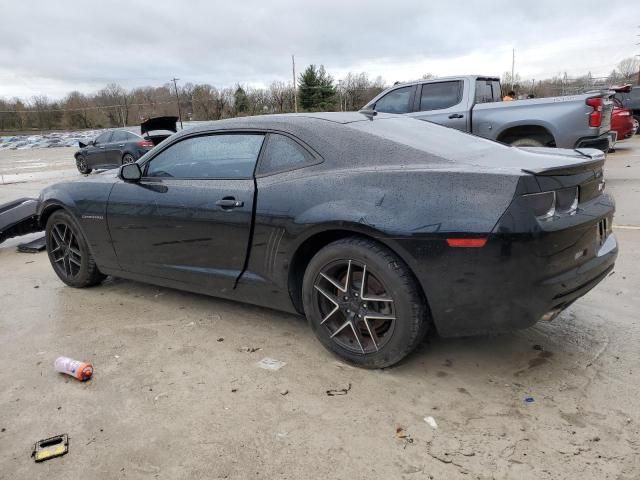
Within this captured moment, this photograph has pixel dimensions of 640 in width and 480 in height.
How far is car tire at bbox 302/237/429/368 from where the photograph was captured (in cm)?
266

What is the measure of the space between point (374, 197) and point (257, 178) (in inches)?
35.4

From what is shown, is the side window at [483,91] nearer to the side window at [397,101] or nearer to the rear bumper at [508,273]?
the side window at [397,101]

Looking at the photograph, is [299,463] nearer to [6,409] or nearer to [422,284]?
[422,284]

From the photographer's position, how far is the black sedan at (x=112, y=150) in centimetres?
1508

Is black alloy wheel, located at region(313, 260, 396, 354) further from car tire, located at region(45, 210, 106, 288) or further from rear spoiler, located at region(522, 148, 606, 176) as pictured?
car tire, located at region(45, 210, 106, 288)

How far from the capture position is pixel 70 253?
4.59 metres

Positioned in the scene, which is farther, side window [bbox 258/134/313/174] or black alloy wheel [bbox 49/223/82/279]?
black alloy wheel [bbox 49/223/82/279]

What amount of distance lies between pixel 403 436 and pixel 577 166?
1650 millimetres

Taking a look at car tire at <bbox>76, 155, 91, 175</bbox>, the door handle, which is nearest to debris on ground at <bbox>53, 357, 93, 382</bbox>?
the door handle

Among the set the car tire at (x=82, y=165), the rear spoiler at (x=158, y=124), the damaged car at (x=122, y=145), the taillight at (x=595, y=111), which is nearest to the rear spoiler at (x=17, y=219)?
the taillight at (x=595, y=111)

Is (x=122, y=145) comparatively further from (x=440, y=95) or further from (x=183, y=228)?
(x=183, y=228)

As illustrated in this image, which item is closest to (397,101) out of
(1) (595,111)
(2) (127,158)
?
(1) (595,111)

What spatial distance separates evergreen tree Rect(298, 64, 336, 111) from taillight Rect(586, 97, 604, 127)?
112ft

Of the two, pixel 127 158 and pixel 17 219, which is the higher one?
pixel 127 158
